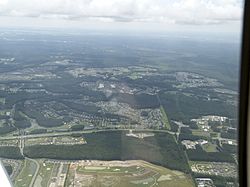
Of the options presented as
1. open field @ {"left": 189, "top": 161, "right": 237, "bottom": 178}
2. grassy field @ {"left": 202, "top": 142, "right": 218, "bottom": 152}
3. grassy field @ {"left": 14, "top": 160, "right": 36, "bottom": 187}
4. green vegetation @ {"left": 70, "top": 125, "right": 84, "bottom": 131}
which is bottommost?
grassy field @ {"left": 14, "top": 160, "right": 36, "bottom": 187}

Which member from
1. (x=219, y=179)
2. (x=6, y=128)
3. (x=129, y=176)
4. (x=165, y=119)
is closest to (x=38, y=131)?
(x=6, y=128)

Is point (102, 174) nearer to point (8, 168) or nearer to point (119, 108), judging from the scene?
point (119, 108)

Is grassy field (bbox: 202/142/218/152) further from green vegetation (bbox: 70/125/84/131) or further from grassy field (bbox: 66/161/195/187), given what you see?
green vegetation (bbox: 70/125/84/131)

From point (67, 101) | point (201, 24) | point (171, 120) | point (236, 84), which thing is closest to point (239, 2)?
point (201, 24)

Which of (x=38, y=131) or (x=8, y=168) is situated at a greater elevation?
(x=38, y=131)

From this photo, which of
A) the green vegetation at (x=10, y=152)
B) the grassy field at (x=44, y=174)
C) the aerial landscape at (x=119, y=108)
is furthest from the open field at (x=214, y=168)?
the green vegetation at (x=10, y=152)

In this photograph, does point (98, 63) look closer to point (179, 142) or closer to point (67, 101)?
point (67, 101)

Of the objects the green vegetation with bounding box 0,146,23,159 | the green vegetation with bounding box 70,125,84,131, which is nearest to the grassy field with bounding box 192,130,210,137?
the green vegetation with bounding box 70,125,84,131
